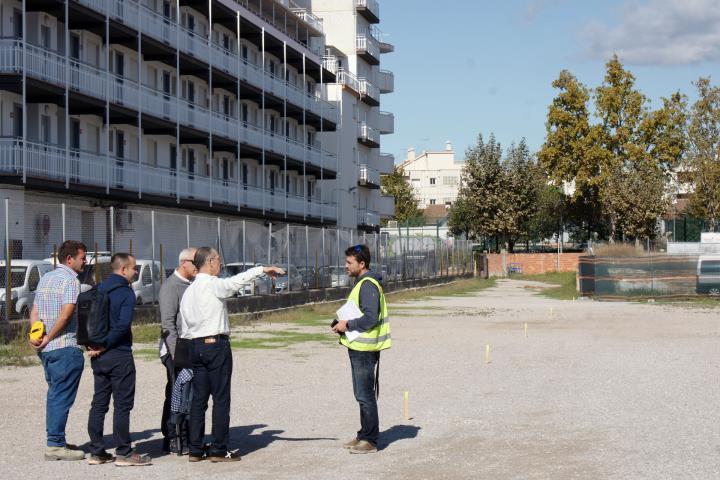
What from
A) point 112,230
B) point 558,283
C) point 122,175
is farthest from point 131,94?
point 558,283

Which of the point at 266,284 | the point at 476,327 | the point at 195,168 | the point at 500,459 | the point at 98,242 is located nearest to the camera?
the point at 500,459

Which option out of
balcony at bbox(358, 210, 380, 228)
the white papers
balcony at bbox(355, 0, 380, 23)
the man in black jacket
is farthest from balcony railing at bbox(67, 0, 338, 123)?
the man in black jacket

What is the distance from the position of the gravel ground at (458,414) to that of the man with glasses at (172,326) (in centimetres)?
22

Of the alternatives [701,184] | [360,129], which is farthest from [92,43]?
[701,184]

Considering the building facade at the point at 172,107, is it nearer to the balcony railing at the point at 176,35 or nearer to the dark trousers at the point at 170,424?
the balcony railing at the point at 176,35

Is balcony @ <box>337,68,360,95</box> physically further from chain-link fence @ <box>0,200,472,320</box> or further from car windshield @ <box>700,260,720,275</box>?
car windshield @ <box>700,260,720,275</box>

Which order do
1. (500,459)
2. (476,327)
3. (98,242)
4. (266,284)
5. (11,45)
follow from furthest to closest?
(266,284), (11,45), (476,327), (98,242), (500,459)

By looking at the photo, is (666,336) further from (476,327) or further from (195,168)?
(195,168)

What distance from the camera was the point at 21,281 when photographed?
70.6 feet

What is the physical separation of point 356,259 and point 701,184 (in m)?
70.0

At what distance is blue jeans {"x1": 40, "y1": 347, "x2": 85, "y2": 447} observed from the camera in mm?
9352

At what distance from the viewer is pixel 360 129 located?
261 ft

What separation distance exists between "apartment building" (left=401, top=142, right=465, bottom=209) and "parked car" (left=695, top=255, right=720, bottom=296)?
403 feet

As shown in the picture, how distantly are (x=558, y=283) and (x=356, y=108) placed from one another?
62.2 ft
